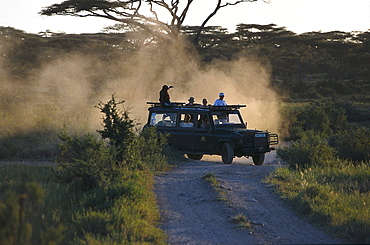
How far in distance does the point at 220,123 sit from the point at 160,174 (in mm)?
3291

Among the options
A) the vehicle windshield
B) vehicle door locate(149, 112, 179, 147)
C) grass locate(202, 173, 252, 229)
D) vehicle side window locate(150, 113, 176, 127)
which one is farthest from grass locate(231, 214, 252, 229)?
vehicle side window locate(150, 113, 176, 127)

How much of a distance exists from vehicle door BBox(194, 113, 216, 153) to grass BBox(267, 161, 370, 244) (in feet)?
9.26

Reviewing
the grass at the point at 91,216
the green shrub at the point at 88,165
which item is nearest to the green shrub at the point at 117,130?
the green shrub at the point at 88,165

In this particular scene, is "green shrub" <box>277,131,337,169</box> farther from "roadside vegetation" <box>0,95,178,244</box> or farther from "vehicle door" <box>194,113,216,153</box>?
"roadside vegetation" <box>0,95,178,244</box>

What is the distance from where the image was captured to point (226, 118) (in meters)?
13.9

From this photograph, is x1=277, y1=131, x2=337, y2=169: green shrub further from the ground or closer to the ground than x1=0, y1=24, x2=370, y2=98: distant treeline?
closer to the ground

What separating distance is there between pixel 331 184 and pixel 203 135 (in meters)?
4.12

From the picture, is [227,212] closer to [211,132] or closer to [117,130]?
[117,130]

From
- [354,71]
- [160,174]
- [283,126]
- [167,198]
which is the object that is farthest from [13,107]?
[354,71]

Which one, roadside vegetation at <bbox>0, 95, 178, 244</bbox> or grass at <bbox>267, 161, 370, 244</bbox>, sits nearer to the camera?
roadside vegetation at <bbox>0, 95, 178, 244</bbox>

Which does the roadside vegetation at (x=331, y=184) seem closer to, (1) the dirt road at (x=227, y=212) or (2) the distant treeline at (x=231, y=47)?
(1) the dirt road at (x=227, y=212)

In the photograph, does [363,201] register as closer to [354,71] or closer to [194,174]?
[194,174]

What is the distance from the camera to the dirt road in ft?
21.2

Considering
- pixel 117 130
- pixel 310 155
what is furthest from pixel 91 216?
pixel 310 155
